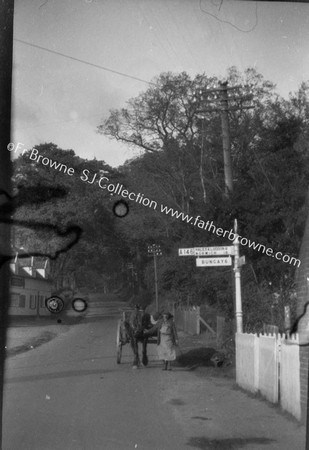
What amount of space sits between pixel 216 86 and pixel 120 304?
1.72 metres

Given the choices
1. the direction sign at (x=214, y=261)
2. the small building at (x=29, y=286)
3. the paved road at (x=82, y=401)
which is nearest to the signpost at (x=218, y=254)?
the direction sign at (x=214, y=261)

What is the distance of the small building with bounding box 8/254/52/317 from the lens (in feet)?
14.4

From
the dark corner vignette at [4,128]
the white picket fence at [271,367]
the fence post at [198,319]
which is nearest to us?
the dark corner vignette at [4,128]

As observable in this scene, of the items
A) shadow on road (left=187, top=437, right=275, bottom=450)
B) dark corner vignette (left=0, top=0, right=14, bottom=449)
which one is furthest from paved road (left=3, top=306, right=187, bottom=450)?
dark corner vignette (left=0, top=0, right=14, bottom=449)

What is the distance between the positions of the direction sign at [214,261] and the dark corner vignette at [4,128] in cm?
135

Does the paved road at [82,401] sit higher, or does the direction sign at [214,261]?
the direction sign at [214,261]

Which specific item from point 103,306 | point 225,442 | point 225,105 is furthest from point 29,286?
point 225,105

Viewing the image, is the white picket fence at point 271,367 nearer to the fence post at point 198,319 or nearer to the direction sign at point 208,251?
the fence post at point 198,319

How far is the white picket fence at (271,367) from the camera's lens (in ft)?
16.9

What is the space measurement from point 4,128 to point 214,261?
1.69m

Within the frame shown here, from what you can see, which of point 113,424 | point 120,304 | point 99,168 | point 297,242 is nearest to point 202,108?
point 99,168

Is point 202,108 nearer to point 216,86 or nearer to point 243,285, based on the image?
point 216,86

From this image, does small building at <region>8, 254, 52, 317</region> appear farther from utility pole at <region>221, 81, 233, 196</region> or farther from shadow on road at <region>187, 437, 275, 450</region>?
utility pole at <region>221, 81, 233, 196</region>

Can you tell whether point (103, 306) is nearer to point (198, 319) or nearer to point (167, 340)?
point (167, 340)
